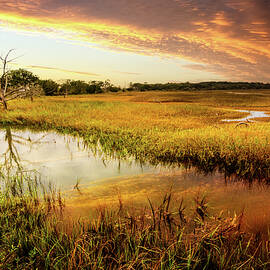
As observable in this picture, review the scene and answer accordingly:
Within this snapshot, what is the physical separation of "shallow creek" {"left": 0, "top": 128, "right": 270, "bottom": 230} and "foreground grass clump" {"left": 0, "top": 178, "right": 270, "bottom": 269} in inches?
31.1

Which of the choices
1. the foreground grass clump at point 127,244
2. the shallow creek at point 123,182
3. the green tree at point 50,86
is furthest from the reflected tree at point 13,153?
the green tree at point 50,86

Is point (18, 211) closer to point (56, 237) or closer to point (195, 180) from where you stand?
point (56, 237)

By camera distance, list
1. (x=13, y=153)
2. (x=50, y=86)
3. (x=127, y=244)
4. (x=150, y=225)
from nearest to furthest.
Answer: (x=127, y=244) → (x=150, y=225) → (x=13, y=153) → (x=50, y=86)

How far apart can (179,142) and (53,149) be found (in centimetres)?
553

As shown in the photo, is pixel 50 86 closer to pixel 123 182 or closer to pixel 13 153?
pixel 13 153

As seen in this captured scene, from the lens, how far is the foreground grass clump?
9.47ft

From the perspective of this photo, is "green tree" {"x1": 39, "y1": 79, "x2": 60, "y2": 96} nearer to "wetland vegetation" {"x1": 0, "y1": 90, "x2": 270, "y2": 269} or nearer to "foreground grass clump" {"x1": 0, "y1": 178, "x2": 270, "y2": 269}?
"wetland vegetation" {"x1": 0, "y1": 90, "x2": 270, "y2": 269}

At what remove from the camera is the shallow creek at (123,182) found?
16.8ft

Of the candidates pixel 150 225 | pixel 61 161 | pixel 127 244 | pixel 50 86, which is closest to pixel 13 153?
pixel 61 161

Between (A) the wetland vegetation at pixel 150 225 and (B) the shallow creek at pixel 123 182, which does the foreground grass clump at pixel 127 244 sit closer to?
(A) the wetland vegetation at pixel 150 225

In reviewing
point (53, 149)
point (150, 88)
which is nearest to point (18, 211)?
point (53, 149)

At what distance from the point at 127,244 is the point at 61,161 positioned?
601 centimetres

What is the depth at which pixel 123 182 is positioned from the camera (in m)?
6.48

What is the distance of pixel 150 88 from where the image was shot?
341ft
